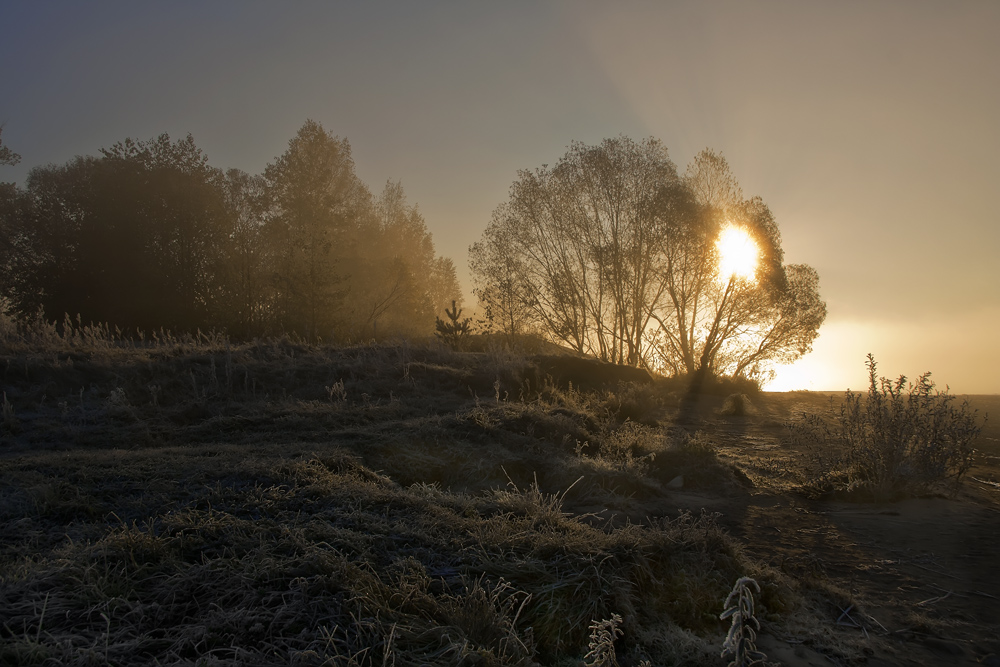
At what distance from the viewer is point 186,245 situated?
2230 cm

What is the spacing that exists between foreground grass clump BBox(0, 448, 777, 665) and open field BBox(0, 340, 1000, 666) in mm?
12

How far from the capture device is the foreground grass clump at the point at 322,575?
208 centimetres

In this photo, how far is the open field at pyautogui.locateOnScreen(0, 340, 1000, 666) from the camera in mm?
2178

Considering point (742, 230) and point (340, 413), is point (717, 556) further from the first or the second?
point (742, 230)

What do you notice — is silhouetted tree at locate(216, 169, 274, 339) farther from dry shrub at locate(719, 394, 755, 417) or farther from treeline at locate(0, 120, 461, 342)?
dry shrub at locate(719, 394, 755, 417)

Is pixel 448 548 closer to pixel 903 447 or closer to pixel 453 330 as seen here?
pixel 903 447

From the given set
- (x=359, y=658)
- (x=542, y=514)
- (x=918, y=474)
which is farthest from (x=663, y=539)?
(x=918, y=474)

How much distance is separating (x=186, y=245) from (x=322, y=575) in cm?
2347

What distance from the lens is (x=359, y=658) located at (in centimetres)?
206

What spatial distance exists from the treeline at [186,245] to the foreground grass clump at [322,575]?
564 inches

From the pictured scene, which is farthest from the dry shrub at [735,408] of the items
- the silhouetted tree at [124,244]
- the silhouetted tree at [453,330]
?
the silhouetted tree at [124,244]

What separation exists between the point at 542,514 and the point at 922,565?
258cm

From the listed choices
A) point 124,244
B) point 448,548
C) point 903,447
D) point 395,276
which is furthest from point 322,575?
point 395,276

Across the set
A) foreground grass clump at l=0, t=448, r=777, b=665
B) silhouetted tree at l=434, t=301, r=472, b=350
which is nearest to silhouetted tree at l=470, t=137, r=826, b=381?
silhouetted tree at l=434, t=301, r=472, b=350
